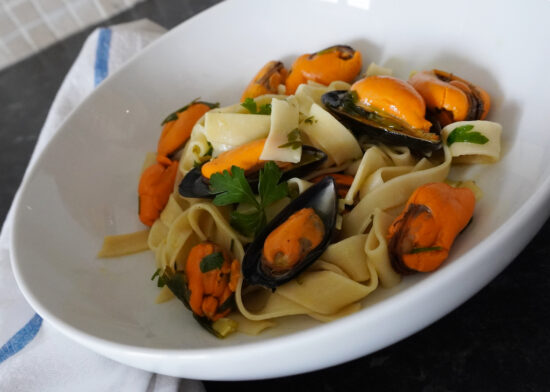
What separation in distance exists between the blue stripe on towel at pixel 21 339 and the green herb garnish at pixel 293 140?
1235 mm

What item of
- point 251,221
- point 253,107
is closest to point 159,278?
point 251,221

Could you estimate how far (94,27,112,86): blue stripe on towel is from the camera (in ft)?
10.5

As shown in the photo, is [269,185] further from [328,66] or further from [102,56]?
[102,56]

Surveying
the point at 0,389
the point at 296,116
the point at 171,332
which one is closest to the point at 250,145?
the point at 296,116

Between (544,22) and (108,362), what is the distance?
202 cm

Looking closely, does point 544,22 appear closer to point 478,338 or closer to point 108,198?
point 478,338

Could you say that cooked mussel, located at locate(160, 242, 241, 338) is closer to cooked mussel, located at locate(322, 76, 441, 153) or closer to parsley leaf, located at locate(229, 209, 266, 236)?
parsley leaf, located at locate(229, 209, 266, 236)

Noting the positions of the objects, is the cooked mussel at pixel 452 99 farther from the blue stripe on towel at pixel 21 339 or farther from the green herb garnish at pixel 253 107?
the blue stripe on towel at pixel 21 339

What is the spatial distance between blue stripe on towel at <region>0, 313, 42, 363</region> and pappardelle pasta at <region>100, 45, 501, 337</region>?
40 cm

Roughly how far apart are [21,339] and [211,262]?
87 centimetres

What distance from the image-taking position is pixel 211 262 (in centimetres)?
173

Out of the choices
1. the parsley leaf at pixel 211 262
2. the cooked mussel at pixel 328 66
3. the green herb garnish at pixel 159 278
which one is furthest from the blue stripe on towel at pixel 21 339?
the cooked mussel at pixel 328 66

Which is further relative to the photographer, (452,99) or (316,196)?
(452,99)

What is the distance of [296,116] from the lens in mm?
2100
